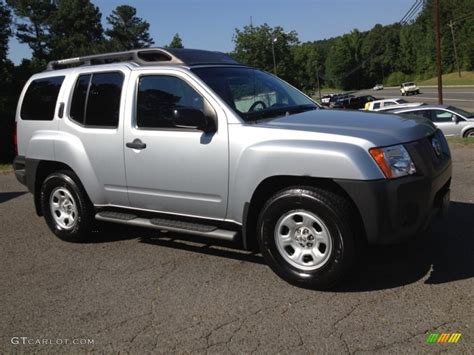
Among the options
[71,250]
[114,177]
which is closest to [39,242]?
[71,250]

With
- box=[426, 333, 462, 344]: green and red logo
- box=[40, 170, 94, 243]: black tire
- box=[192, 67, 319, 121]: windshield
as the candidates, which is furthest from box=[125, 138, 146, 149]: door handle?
box=[426, 333, 462, 344]: green and red logo

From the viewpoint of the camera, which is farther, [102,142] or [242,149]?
[102,142]

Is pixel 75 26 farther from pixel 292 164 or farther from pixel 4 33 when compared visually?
pixel 292 164

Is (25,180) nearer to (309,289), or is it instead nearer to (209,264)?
(209,264)

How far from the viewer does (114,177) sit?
4.93 meters

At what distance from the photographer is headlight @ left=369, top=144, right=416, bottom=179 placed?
140 inches

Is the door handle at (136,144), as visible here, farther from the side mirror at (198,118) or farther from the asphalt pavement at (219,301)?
the asphalt pavement at (219,301)

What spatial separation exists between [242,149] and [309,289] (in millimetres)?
1262

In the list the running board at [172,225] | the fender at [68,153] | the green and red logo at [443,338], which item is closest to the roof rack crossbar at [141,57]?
the fender at [68,153]

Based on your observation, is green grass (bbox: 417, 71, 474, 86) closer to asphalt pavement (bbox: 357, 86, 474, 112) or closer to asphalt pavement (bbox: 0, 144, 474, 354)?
asphalt pavement (bbox: 357, 86, 474, 112)

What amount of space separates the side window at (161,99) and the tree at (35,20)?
74.0 m

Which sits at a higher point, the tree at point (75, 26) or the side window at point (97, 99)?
the tree at point (75, 26)

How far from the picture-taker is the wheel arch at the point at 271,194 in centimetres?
375

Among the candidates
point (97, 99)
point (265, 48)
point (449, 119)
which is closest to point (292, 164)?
point (97, 99)
